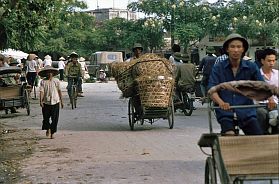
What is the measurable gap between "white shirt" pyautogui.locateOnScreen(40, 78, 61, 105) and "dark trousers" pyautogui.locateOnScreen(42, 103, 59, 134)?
0.38 feet

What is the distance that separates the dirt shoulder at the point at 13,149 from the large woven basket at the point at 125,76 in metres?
2.27

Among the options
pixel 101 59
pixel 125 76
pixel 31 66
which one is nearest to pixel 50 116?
pixel 125 76

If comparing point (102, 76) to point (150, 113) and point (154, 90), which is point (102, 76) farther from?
point (154, 90)

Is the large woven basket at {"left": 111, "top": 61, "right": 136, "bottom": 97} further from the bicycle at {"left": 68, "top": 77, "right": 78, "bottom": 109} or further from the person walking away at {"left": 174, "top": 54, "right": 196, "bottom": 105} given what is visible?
the bicycle at {"left": 68, "top": 77, "right": 78, "bottom": 109}

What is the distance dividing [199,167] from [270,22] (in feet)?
95.6

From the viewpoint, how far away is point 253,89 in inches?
238

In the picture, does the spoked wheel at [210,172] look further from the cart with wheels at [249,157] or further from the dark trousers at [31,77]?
the dark trousers at [31,77]

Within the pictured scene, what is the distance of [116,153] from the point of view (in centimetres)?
1122

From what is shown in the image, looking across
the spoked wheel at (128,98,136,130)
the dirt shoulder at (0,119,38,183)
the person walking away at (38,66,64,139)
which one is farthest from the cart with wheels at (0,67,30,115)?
the spoked wheel at (128,98,136,130)

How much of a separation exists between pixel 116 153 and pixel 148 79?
10.3ft

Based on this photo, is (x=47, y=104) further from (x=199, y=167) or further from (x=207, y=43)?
(x=207, y=43)

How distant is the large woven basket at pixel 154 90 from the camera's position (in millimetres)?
13977

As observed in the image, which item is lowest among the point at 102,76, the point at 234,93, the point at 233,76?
the point at 102,76

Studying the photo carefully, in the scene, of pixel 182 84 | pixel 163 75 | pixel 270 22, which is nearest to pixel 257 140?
pixel 163 75
